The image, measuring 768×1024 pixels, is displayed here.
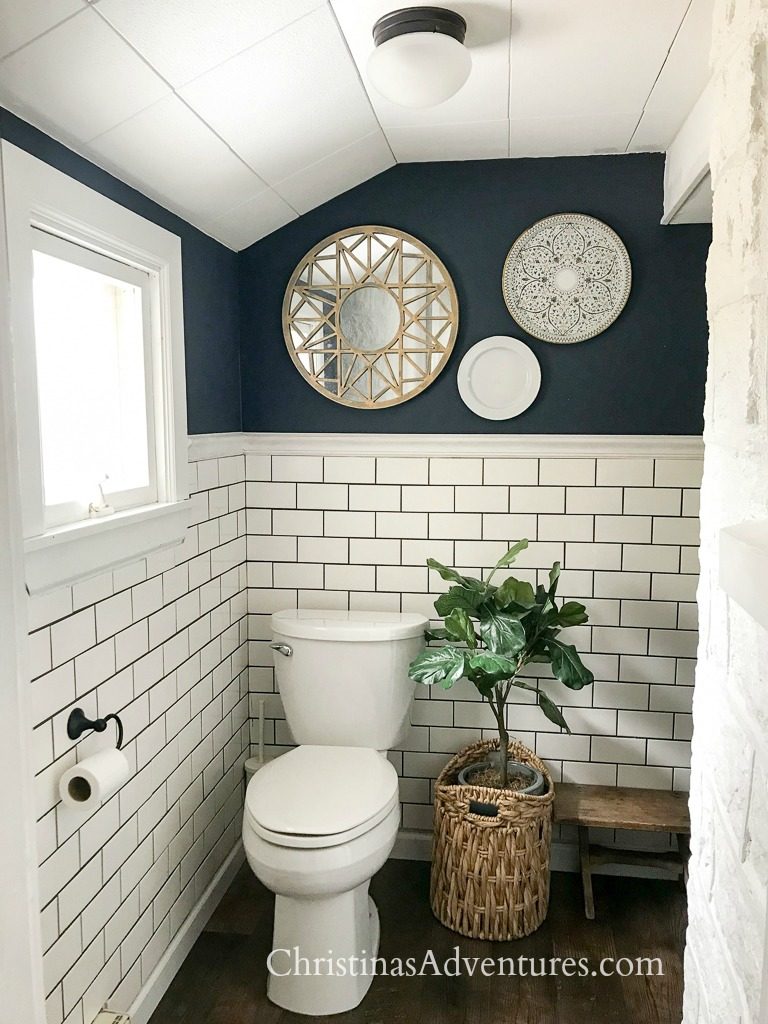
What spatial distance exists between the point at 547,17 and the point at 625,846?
2460mm

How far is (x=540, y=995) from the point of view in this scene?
2.28 metres

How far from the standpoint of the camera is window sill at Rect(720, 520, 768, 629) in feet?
1.58

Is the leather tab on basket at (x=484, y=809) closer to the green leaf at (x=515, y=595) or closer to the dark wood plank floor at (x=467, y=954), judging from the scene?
the dark wood plank floor at (x=467, y=954)

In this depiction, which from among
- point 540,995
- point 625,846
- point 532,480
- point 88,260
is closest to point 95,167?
point 88,260

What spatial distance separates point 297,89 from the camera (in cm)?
192

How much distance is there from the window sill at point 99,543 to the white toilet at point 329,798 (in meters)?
0.63

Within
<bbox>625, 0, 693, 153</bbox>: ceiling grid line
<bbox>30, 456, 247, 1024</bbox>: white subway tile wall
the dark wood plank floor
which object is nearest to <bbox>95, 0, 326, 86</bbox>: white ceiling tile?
<bbox>625, 0, 693, 153</bbox>: ceiling grid line

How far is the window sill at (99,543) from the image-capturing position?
1.59 m

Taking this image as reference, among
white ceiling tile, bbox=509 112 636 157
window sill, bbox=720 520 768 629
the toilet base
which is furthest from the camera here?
white ceiling tile, bbox=509 112 636 157

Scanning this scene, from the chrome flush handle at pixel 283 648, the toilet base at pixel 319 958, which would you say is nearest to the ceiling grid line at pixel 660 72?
the chrome flush handle at pixel 283 648

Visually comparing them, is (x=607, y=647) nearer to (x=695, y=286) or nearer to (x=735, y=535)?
(x=695, y=286)

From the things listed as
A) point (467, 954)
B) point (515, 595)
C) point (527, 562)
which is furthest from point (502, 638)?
point (467, 954)

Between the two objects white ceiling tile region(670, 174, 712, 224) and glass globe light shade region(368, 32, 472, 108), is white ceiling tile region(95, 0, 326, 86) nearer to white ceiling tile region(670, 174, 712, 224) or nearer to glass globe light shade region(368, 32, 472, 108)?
glass globe light shade region(368, 32, 472, 108)

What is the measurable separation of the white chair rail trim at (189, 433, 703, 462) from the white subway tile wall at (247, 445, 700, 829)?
0.03 m
